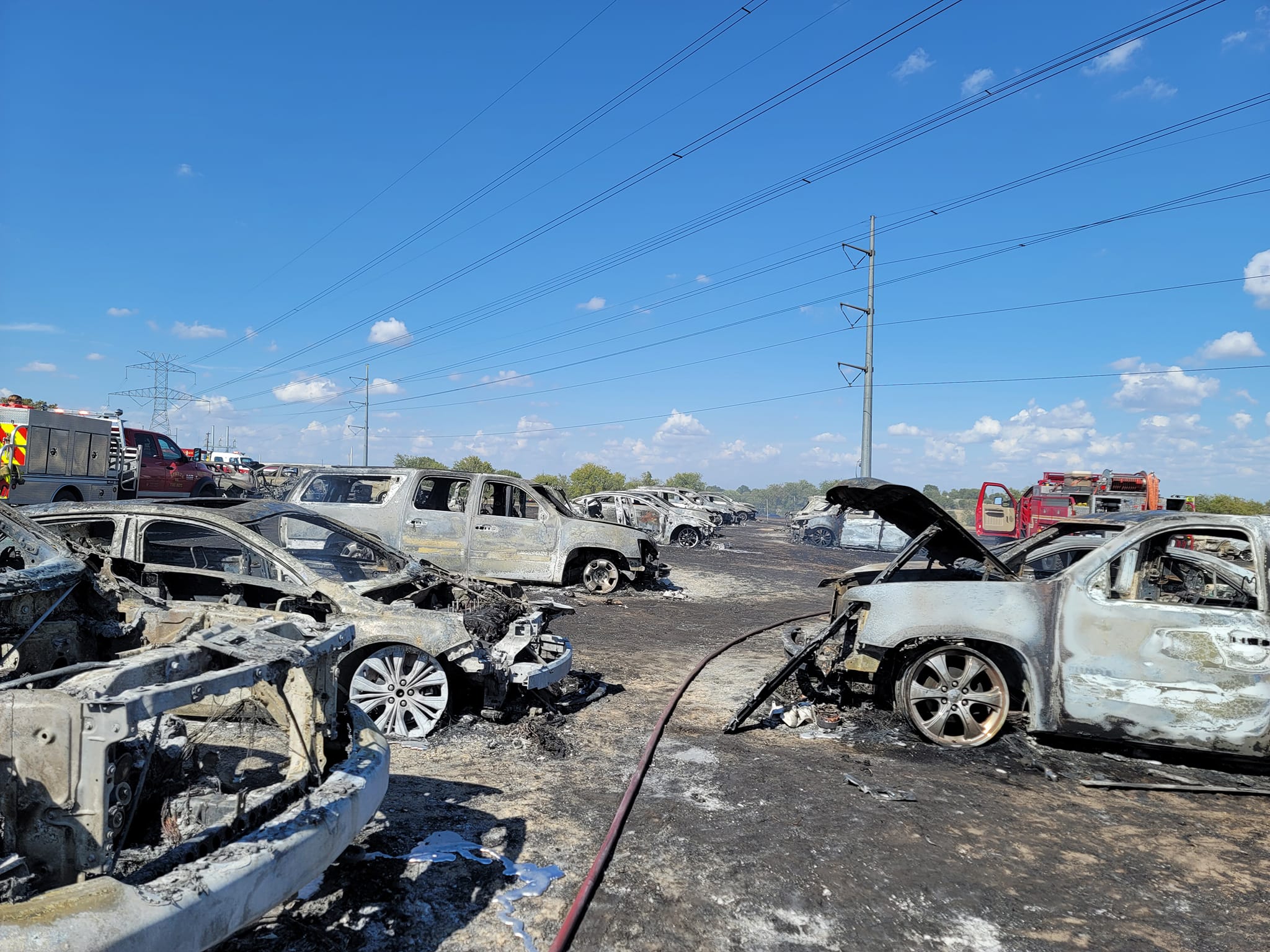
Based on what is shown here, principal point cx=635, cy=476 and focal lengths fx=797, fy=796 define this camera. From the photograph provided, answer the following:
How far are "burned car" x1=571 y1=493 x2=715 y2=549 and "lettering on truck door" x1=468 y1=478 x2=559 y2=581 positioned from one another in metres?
9.48

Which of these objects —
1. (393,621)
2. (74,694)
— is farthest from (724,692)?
(74,694)

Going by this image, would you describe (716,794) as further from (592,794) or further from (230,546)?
(230,546)

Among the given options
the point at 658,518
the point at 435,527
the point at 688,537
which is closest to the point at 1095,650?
the point at 435,527

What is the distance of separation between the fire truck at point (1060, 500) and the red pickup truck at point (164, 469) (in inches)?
839

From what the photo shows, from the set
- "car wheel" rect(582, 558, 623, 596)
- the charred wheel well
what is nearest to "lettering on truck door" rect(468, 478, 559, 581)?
"car wheel" rect(582, 558, 623, 596)

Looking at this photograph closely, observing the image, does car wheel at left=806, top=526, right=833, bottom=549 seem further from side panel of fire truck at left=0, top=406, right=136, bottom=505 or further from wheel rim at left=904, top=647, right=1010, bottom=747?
wheel rim at left=904, top=647, right=1010, bottom=747

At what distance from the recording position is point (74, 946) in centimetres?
192

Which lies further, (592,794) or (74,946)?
(592,794)

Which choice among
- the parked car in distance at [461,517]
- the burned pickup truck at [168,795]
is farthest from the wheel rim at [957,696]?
the parked car in distance at [461,517]

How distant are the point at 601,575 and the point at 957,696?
7.31 meters

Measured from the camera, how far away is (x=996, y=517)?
22312 millimetres

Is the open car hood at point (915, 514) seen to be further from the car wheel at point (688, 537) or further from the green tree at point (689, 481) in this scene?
the green tree at point (689, 481)

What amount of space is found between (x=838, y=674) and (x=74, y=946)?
511 cm

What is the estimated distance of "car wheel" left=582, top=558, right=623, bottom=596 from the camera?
12.1 metres
